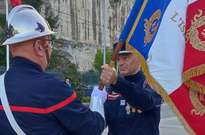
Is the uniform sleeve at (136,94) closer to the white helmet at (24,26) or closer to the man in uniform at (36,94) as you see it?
the man in uniform at (36,94)

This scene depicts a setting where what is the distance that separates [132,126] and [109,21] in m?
63.0

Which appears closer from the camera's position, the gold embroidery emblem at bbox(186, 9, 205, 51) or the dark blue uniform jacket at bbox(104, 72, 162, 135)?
the gold embroidery emblem at bbox(186, 9, 205, 51)

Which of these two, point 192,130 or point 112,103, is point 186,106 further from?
point 112,103

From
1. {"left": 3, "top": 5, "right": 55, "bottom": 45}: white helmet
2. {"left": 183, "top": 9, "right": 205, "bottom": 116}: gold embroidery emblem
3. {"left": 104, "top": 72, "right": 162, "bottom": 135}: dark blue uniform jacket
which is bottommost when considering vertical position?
{"left": 104, "top": 72, "right": 162, "bottom": 135}: dark blue uniform jacket

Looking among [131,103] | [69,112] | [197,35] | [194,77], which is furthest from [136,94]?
[69,112]

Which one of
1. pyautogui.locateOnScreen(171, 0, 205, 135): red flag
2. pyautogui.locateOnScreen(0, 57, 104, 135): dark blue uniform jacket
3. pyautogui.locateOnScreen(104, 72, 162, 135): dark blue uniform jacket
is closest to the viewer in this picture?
pyautogui.locateOnScreen(0, 57, 104, 135): dark blue uniform jacket

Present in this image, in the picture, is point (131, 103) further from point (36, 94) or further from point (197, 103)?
point (36, 94)

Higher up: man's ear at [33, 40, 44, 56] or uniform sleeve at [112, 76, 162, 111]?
man's ear at [33, 40, 44, 56]

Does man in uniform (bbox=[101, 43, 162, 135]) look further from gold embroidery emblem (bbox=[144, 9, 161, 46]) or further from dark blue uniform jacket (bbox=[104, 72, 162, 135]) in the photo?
gold embroidery emblem (bbox=[144, 9, 161, 46])

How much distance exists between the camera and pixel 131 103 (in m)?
5.02

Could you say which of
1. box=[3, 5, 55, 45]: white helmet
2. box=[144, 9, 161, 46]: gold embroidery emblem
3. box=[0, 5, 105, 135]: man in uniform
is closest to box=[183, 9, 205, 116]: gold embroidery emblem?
box=[144, 9, 161, 46]: gold embroidery emblem

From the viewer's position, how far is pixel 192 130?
4.86m

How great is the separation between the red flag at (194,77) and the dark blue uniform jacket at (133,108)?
0.91 feet

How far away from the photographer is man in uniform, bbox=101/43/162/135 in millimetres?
4930
